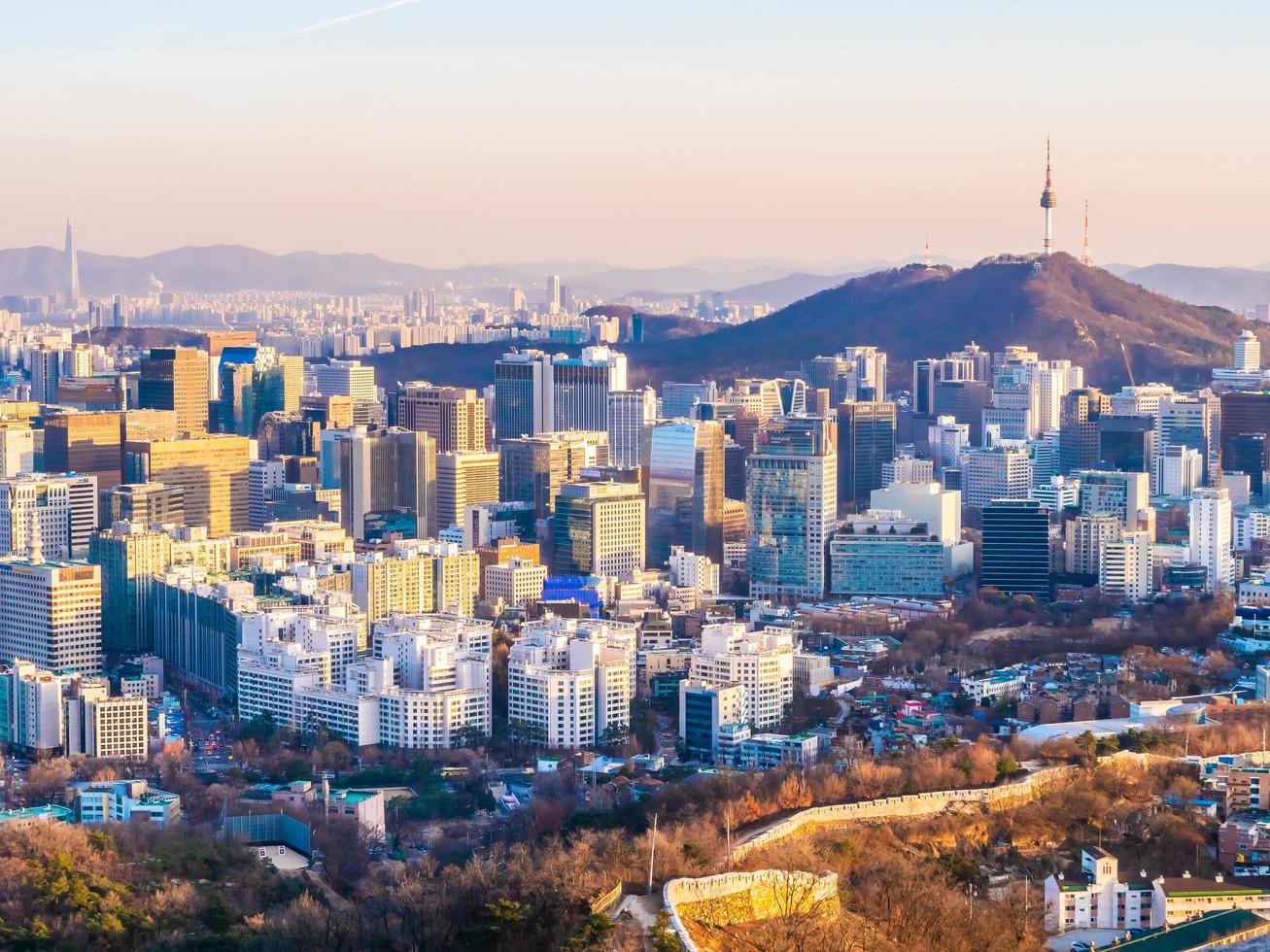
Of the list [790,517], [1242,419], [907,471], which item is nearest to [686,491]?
[790,517]

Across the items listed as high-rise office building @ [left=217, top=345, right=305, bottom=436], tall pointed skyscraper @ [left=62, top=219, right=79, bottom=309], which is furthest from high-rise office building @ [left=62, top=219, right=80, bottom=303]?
high-rise office building @ [left=217, top=345, right=305, bottom=436]

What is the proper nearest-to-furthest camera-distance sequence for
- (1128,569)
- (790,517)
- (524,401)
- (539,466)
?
(1128,569) → (790,517) → (539,466) → (524,401)

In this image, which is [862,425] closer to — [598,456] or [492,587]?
[598,456]

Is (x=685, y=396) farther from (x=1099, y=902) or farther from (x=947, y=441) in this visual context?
(x=1099, y=902)

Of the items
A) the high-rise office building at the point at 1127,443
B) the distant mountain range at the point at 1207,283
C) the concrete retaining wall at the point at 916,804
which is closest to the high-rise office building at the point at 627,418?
the high-rise office building at the point at 1127,443

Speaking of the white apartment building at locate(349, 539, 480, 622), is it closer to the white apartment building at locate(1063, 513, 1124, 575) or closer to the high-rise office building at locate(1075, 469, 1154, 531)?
the white apartment building at locate(1063, 513, 1124, 575)

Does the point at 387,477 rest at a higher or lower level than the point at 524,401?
lower

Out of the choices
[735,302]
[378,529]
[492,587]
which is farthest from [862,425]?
[735,302]

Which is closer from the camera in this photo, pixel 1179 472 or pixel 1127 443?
pixel 1179 472
